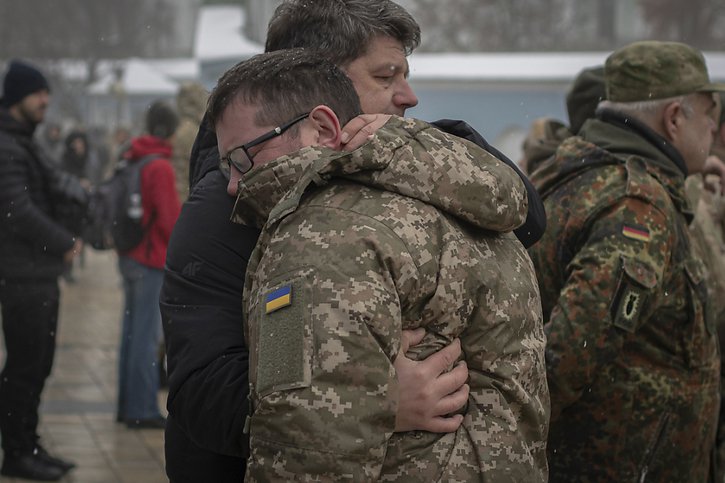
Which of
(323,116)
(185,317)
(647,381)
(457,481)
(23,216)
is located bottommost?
(23,216)

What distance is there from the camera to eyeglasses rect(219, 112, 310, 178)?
2.11 meters

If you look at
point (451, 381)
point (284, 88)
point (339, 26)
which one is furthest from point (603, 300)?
point (284, 88)

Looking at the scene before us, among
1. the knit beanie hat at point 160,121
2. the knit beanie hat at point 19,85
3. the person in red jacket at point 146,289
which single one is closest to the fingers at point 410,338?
the knit beanie hat at point 19,85

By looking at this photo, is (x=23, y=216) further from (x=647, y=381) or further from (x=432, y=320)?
(x=432, y=320)

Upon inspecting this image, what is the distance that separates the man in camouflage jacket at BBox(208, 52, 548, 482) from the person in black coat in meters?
3.84

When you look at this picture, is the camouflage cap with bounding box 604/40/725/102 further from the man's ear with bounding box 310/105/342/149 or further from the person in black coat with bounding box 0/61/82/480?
the person in black coat with bounding box 0/61/82/480

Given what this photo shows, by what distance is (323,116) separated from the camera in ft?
6.93

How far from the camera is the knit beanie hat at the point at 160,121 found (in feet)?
23.6

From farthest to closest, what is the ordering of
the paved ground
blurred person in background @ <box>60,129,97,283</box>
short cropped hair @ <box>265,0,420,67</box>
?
blurred person in background @ <box>60,129,97,283</box>
the paved ground
short cropped hair @ <box>265,0,420,67</box>

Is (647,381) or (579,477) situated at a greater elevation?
(647,381)

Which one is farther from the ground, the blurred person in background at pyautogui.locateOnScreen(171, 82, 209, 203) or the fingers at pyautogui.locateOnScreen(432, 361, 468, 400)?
the fingers at pyautogui.locateOnScreen(432, 361, 468, 400)

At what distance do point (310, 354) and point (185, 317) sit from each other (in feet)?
1.36

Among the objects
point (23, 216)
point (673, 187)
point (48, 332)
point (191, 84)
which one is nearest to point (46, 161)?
point (23, 216)

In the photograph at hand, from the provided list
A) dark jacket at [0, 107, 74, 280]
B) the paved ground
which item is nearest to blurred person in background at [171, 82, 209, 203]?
the paved ground
